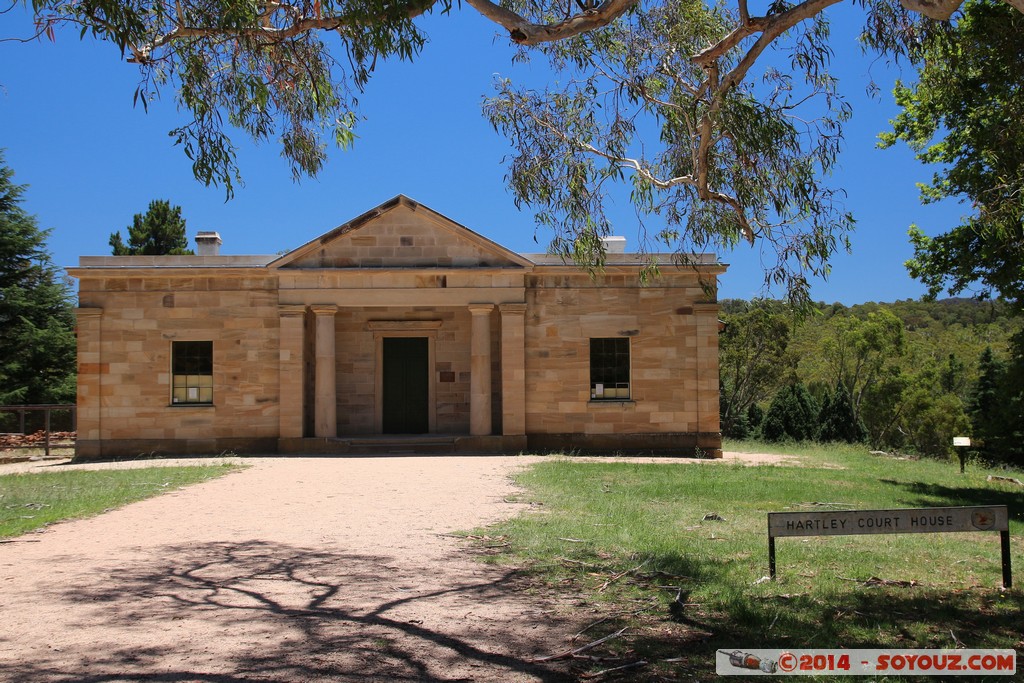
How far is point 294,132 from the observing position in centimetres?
924

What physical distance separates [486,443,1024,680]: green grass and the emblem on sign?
20.1 inches

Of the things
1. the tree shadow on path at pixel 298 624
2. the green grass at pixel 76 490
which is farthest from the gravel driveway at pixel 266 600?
the green grass at pixel 76 490

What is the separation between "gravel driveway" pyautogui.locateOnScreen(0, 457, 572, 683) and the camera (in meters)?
4.68

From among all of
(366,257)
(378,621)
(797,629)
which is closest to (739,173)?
(797,629)

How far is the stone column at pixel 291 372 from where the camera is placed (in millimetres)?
19625

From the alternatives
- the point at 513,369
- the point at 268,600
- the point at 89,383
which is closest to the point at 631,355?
the point at 513,369

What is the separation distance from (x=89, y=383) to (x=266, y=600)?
15985 millimetres

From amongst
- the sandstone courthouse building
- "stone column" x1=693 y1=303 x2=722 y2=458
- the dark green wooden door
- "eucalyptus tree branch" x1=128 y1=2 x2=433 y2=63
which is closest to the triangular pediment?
the sandstone courthouse building

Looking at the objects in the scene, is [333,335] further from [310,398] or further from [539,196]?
[539,196]

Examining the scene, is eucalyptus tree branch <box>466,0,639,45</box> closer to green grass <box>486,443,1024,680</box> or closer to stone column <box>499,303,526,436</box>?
green grass <box>486,443,1024,680</box>

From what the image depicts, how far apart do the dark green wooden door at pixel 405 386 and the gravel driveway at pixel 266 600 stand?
1062 centimetres

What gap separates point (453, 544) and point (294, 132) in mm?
4818

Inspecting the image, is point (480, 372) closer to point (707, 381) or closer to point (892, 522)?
point (707, 381)

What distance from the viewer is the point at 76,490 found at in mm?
12477
